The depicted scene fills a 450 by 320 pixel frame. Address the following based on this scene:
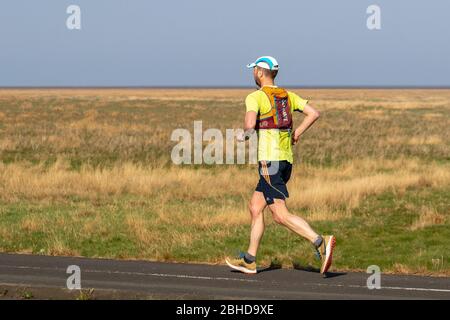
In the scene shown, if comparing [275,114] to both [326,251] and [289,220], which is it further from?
[326,251]

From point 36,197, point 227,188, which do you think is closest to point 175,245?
point 36,197

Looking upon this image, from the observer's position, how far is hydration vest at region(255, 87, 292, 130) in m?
8.73

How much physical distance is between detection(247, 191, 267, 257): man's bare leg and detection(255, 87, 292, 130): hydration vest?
0.79 meters

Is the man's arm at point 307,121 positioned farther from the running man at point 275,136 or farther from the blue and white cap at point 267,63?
the blue and white cap at point 267,63

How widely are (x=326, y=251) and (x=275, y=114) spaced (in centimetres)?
146

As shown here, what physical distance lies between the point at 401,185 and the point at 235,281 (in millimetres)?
10918

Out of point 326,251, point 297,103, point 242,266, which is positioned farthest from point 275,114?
point 242,266

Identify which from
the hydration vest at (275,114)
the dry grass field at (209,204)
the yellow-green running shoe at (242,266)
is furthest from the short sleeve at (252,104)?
the dry grass field at (209,204)

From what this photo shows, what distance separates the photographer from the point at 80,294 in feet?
25.7

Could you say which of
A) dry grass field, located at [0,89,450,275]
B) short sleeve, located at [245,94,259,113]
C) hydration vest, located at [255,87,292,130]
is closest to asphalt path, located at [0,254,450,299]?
dry grass field, located at [0,89,450,275]

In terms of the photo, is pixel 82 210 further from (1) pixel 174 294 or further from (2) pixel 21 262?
(1) pixel 174 294

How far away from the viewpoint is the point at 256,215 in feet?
30.2
